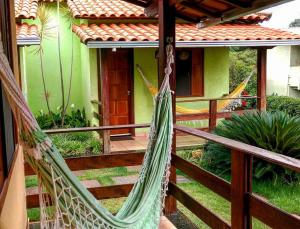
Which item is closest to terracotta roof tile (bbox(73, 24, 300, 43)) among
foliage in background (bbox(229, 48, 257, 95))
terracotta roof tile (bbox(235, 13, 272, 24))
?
terracotta roof tile (bbox(235, 13, 272, 24))

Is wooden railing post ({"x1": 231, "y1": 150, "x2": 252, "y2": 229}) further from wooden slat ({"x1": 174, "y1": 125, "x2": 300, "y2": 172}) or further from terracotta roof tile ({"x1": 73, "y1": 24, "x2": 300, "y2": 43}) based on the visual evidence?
terracotta roof tile ({"x1": 73, "y1": 24, "x2": 300, "y2": 43})

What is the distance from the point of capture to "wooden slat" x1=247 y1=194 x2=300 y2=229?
1.86 meters

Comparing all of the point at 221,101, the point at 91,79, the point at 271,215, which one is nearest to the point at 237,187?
the point at 271,215

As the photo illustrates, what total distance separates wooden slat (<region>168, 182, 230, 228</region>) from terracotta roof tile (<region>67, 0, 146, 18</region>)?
4665 millimetres

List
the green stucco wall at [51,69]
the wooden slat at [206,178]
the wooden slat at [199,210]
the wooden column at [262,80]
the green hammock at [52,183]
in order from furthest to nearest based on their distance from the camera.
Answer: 1. the green stucco wall at [51,69]
2. the wooden column at [262,80]
3. the wooden slat at [199,210]
4. the wooden slat at [206,178]
5. the green hammock at [52,183]

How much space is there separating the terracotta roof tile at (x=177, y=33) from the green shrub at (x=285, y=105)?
8.71 feet

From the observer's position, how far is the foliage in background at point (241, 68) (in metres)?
12.2

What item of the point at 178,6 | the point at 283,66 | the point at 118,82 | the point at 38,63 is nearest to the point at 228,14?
the point at 178,6

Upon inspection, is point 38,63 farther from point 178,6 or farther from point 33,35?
point 178,6

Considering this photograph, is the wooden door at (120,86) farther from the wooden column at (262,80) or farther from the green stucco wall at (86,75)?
the wooden column at (262,80)

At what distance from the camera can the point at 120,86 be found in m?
7.53

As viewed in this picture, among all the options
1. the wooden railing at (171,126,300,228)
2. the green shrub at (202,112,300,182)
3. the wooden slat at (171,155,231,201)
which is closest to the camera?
the wooden railing at (171,126,300,228)

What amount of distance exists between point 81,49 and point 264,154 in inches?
277

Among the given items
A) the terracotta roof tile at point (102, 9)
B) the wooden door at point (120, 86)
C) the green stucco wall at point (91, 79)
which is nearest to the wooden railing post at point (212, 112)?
the wooden door at point (120, 86)
